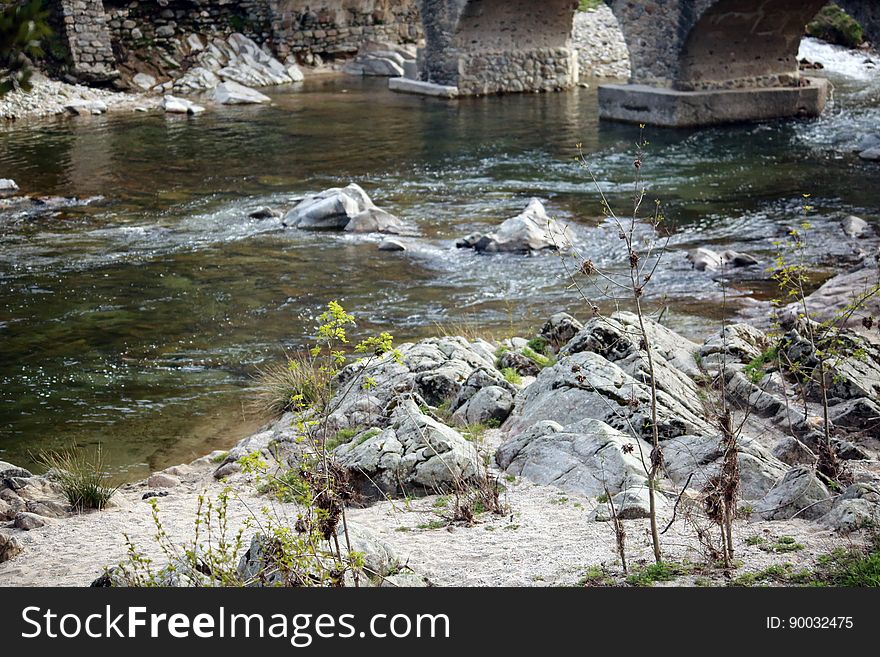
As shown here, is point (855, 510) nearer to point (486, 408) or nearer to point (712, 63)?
point (486, 408)

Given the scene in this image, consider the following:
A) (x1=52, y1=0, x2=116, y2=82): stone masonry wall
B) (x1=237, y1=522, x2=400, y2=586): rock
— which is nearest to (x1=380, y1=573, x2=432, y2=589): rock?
(x1=237, y1=522, x2=400, y2=586): rock

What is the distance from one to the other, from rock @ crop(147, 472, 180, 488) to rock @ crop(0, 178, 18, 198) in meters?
9.06

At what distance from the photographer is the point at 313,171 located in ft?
47.2

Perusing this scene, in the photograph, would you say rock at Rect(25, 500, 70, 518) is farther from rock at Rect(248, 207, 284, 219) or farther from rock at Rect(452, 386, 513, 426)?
rock at Rect(248, 207, 284, 219)

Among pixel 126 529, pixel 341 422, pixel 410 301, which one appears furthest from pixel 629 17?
pixel 126 529

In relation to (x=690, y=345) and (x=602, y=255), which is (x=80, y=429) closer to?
(x=690, y=345)

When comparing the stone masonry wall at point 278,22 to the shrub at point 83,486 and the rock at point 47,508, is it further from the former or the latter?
the rock at point 47,508

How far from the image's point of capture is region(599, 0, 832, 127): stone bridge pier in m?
16.0

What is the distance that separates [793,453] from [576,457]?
1061 millimetres

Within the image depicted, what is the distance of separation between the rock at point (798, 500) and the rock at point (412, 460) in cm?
130

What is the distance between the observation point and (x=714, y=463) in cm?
460

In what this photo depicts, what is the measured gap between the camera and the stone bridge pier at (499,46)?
20656mm

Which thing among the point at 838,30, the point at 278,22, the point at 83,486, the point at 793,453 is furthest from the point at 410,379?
the point at 278,22

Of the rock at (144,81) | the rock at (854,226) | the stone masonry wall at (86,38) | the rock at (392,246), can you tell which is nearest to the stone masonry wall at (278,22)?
the stone masonry wall at (86,38)
